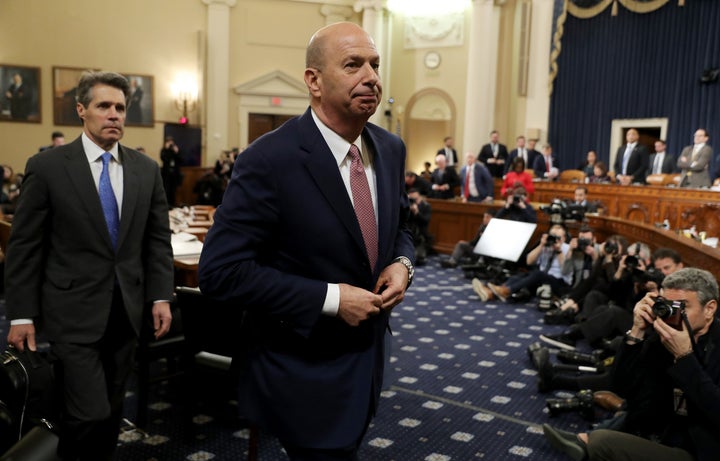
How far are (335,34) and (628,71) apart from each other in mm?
13593

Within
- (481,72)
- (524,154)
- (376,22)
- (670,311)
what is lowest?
(670,311)

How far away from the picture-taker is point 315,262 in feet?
4.90

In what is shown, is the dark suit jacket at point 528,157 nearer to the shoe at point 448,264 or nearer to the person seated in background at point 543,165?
the person seated in background at point 543,165

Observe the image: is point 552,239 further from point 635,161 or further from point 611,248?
point 635,161

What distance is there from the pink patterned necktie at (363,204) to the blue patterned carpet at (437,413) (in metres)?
0.68

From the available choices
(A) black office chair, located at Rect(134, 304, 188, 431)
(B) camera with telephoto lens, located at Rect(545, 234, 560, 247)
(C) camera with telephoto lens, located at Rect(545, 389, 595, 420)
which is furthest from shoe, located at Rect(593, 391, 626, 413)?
(B) camera with telephoto lens, located at Rect(545, 234, 560, 247)

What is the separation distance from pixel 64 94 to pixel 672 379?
46.1 ft

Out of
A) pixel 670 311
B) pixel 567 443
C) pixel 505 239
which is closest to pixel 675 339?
pixel 670 311

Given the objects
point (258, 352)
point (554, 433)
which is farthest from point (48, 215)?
point (554, 433)

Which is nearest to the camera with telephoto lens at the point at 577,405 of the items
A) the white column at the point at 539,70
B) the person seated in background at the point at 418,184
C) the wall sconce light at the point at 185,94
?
the person seated in background at the point at 418,184

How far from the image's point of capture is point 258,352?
1.55 metres

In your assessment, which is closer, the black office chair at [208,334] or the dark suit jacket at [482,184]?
the black office chair at [208,334]

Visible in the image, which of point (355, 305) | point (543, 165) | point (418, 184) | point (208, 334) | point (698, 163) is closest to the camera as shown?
point (355, 305)

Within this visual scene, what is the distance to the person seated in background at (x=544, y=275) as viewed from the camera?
7.00 metres
